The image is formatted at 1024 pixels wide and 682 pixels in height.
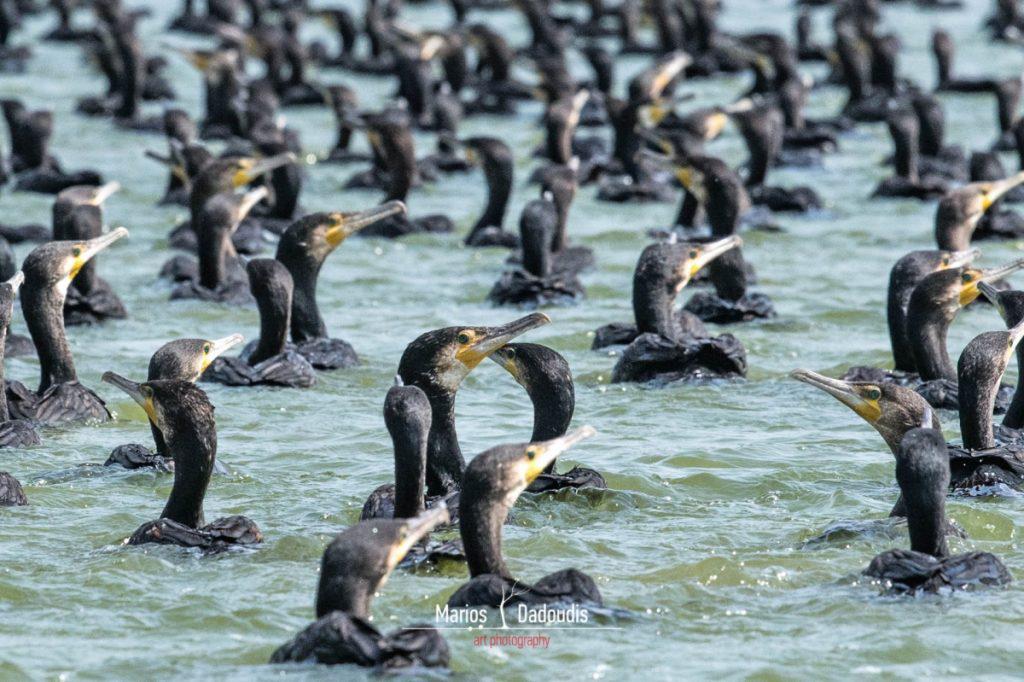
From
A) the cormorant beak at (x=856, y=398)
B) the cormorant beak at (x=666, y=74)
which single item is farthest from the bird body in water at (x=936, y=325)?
the cormorant beak at (x=666, y=74)

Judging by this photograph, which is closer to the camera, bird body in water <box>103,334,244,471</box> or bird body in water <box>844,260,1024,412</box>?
bird body in water <box>103,334,244,471</box>

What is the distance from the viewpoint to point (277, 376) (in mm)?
13844

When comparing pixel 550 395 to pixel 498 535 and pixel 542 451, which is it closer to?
pixel 542 451

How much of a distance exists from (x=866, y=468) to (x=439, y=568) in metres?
3.24

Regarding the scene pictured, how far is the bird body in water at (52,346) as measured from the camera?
1270 centimetres

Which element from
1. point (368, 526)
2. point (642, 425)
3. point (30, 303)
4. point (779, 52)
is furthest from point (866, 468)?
point (779, 52)

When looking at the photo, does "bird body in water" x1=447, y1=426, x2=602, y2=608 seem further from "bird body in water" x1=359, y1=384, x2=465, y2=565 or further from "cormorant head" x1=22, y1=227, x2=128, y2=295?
"cormorant head" x1=22, y1=227, x2=128, y2=295

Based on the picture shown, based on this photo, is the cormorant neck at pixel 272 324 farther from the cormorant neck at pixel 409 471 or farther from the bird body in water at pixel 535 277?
the cormorant neck at pixel 409 471

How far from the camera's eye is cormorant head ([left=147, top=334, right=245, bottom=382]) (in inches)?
455

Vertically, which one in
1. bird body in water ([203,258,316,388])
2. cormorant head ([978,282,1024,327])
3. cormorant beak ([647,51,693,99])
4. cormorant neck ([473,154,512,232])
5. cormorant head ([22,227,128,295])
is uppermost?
cormorant head ([978,282,1024,327])

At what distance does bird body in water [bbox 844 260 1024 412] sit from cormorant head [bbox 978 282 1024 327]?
0.76 feet

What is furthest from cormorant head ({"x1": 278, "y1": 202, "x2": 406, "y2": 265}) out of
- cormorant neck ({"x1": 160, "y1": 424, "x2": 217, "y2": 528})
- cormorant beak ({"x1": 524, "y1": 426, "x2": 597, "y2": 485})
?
cormorant beak ({"x1": 524, "y1": 426, "x2": 597, "y2": 485})

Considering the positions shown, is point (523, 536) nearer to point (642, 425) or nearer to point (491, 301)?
point (642, 425)

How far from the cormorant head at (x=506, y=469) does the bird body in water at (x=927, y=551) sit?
1348 millimetres
